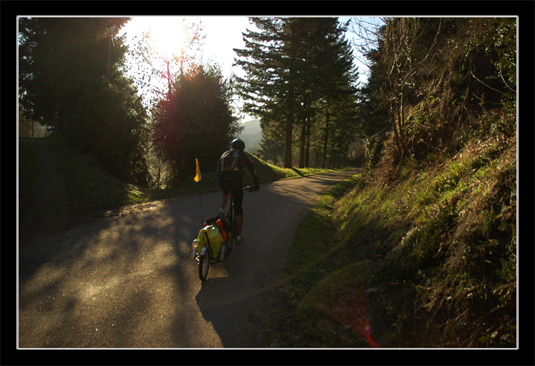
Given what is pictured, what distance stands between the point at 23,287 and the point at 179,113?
16.1 metres

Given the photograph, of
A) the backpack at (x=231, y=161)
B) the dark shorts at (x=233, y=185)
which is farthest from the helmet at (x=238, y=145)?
the dark shorts at (x=233, y=185)

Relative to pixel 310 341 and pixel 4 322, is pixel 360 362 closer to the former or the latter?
pixel 310 341

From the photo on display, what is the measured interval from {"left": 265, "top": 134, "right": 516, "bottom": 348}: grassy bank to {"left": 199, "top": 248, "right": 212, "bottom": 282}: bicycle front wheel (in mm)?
1297

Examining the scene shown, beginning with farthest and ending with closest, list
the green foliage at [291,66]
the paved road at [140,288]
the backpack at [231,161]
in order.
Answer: the green foliage at [291,66]
the backpack at [231,161]
the paved road at [140,288]

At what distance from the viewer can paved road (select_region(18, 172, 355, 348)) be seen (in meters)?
3.68

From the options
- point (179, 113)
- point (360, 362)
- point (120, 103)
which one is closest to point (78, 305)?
point (360, 362)

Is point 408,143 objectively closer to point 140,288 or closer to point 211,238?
point 211,238

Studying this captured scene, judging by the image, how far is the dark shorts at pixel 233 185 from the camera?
6383mm

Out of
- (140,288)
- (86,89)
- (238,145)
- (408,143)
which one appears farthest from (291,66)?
(140,288)

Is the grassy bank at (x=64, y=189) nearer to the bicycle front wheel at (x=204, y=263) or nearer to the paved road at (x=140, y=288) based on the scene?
the paved road at (x=140, y=288)

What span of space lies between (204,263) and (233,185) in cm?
175

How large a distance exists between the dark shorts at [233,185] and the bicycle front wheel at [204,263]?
1.42m

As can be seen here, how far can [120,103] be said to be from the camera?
17219 mm

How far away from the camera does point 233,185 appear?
6422 mm
